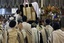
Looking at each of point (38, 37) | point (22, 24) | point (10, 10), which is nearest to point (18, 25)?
point (22, 24)

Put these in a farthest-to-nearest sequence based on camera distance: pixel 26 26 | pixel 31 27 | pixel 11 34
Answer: pixel 31 27 → pixel 26 26 → pixel 11 34

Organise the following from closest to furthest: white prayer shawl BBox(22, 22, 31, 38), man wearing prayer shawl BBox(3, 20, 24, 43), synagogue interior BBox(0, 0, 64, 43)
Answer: synagogue interior BBox(0, 0, 64, 43), man wearing prayer shawl BBox(3, 20, 24, 43), white prayer shawl BBox(22, 22, 31, 38)

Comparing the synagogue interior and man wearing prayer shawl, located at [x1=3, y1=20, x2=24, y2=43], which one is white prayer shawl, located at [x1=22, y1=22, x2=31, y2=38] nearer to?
the synagogue interior

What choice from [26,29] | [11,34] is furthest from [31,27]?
[11,34]

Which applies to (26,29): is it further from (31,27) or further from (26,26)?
(31,27)

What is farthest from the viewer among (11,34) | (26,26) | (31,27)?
(31,27)


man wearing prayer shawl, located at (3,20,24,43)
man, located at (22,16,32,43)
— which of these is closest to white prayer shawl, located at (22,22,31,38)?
man, located at (22,16,32,43)

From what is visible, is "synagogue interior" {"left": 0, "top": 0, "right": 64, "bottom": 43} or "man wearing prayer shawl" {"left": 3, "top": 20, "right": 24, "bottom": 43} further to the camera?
"man wearing prayer shawl" {"left": 3, "top": 20, "right": 24, "bottom": 43}

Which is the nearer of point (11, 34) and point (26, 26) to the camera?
point (11, 34)

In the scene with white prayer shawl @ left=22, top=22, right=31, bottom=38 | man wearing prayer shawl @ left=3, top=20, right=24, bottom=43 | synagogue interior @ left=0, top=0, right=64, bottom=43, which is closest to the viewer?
synagogue interior @ left=0, top=0, right=64, bottom=43

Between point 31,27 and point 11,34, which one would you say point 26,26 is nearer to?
point 31,27

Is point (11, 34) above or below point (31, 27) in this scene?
above

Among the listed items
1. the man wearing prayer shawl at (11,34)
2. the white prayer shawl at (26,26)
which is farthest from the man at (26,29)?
the man wearing prayer shawl at (11,34)

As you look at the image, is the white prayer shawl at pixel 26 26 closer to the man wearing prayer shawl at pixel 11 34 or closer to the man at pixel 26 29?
the man at pixel 26 29
